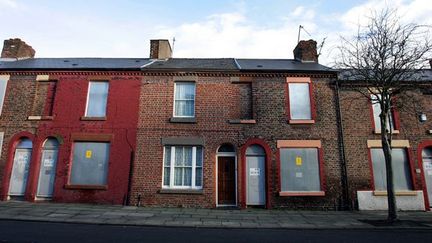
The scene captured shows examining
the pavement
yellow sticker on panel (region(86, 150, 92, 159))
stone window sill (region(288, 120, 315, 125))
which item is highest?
stone window sill (region(288, 120, 315, 125))

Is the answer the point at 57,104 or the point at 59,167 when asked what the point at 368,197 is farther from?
the point at 57,104

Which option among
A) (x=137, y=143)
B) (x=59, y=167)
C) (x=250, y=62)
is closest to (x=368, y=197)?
(x=250, y=62)

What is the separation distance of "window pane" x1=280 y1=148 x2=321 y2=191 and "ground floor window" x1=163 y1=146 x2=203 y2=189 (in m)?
3.87

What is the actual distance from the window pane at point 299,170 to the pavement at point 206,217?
1.18 m

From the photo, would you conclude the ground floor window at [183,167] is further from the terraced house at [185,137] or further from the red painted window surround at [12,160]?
the red painted window surround at [12,160]

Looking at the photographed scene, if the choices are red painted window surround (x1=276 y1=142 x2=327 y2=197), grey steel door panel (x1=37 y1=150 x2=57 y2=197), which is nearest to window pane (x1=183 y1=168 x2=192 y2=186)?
red painted window surround (x1=276 y1=142 x2=327 y2=197)

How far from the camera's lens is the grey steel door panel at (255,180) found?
40.7 feet

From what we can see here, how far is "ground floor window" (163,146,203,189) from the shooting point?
1252cm

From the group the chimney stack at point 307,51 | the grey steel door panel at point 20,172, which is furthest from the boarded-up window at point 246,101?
the grey steel door panel at point 20,172

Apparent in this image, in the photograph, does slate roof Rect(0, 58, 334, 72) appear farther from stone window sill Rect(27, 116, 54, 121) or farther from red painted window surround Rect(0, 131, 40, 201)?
red painted window surround Rect(0, 131, 40, 201)

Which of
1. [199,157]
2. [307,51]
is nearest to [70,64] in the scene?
[199,157]

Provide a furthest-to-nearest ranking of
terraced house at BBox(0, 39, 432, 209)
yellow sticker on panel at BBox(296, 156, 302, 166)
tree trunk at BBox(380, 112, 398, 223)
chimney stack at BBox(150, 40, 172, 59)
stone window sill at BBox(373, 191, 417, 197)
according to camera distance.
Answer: chimney stack at BBox(150, 40, 172, 59)
yellow sticker on panel at BBox(296, 156, 302, 166)
terraced house at BBox(0, 39, 432, 209)
stone window sill at BBox(373, 191, 417, 197)
tree trunk at BBox(380, 112, 398, 223)

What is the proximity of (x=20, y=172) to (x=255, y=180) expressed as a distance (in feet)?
35.8

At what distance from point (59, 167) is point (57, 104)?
10.2 ft
